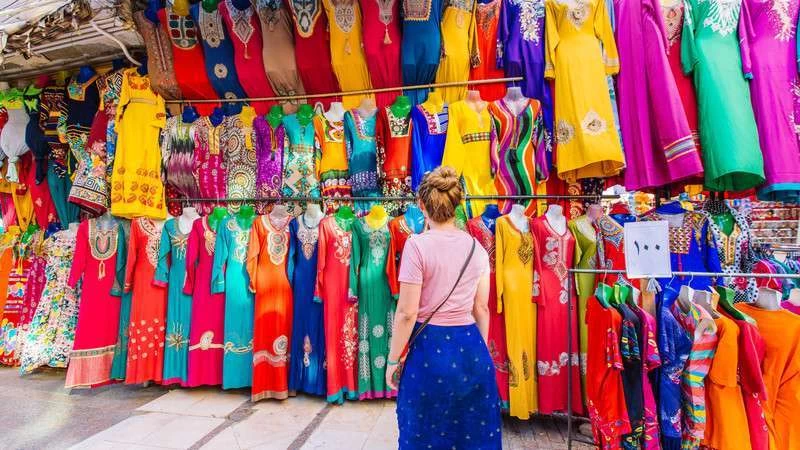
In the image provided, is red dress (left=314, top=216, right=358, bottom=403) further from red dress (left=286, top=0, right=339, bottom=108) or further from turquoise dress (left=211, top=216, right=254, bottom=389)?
red dress (left=286, top=0, right=339, bottom=108)

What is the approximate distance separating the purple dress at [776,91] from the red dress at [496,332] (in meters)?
1.67

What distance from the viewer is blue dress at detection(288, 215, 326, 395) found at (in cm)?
301

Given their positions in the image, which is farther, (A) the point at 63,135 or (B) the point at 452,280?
(A) the point at 63,135

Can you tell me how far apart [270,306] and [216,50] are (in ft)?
7.17

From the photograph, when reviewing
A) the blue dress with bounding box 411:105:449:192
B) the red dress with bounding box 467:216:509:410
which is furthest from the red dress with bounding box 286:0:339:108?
the red dress with bounding box 467:216:509:410

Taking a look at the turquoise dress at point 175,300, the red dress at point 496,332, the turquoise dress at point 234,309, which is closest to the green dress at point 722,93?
the red dress at point 496,332

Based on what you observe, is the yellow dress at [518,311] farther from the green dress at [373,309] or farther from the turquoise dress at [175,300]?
the turquoise dress at [175,300]

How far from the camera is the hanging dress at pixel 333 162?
319 centimetres

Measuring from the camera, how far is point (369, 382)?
9.67 feet

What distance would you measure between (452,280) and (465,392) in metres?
0.43

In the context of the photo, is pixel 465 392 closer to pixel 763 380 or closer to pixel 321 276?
pixel 763 380

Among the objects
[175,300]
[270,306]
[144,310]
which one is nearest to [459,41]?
[270,306]

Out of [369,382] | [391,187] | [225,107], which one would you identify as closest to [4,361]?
[225,107]

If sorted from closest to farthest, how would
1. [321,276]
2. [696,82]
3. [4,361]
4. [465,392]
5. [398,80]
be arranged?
[465,392] < [696,82] < [321,276] < [398,80] < [4,361]
